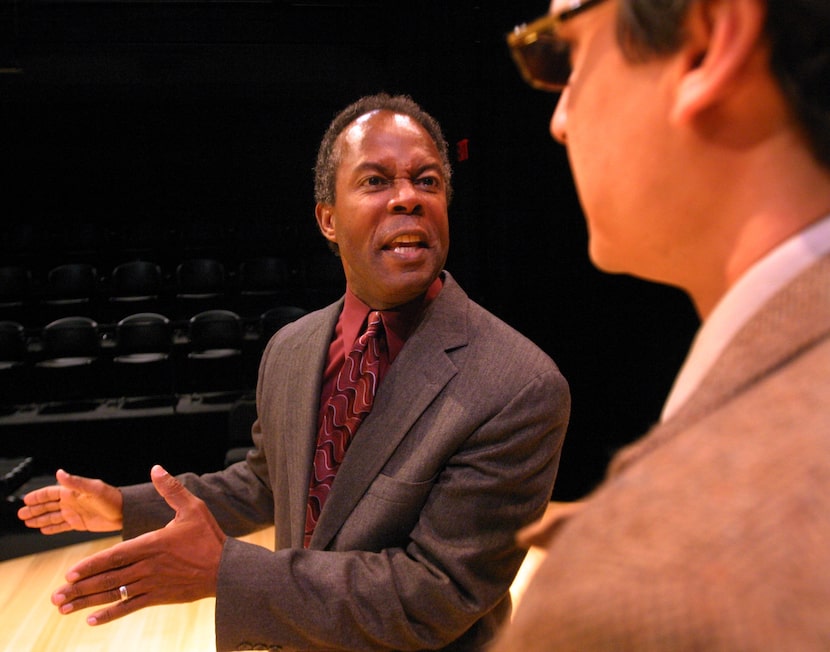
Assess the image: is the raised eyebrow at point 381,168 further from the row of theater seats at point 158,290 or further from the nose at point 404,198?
the row of theater seats at point 158,290

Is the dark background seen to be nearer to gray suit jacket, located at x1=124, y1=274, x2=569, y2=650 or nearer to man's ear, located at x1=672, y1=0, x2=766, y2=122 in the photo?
gray suit jacket, located at x1=124, y1=274, x2=569, y2=650

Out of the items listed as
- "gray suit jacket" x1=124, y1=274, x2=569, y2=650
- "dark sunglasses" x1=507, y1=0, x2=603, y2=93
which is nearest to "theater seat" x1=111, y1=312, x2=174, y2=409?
"gray suit jacket" x1=124, y1=274, x2=569, y2=650

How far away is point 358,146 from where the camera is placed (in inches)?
54.5

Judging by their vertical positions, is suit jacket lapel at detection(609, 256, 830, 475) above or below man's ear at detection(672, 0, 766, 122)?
below

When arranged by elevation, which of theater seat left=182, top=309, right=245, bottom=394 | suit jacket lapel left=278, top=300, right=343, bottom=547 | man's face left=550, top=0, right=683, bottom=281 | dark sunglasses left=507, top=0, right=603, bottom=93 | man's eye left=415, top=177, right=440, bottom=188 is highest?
dark sunglasses left=507, top=0, right=603, bottom=93

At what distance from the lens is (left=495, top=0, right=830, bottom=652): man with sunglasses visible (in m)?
0.29

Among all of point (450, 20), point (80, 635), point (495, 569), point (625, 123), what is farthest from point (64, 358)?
point (625, 123)

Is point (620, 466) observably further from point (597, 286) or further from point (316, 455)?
point (597, 286)

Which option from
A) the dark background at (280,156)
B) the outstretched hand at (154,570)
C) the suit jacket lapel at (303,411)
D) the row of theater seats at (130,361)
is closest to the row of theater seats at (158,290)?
the dark background at (280,156)

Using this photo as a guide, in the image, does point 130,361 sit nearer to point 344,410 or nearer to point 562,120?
point 344,410

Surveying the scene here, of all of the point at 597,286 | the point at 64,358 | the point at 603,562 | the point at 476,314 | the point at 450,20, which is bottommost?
the point at 64,358

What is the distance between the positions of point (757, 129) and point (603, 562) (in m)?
0.29

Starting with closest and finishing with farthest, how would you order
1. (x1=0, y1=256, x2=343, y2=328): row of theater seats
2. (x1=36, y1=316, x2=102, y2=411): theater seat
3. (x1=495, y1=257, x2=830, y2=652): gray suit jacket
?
(x1=495, y1=257, x2=830, y2=652): gray suit jacket < (x1=36, y1=316, x2=102, y2=411): theater seat < (x1=0, y1=256, x2=343, y2=328): row of theater seats

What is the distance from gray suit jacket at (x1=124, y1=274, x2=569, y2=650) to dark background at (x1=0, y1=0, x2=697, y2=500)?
2.22 metres
